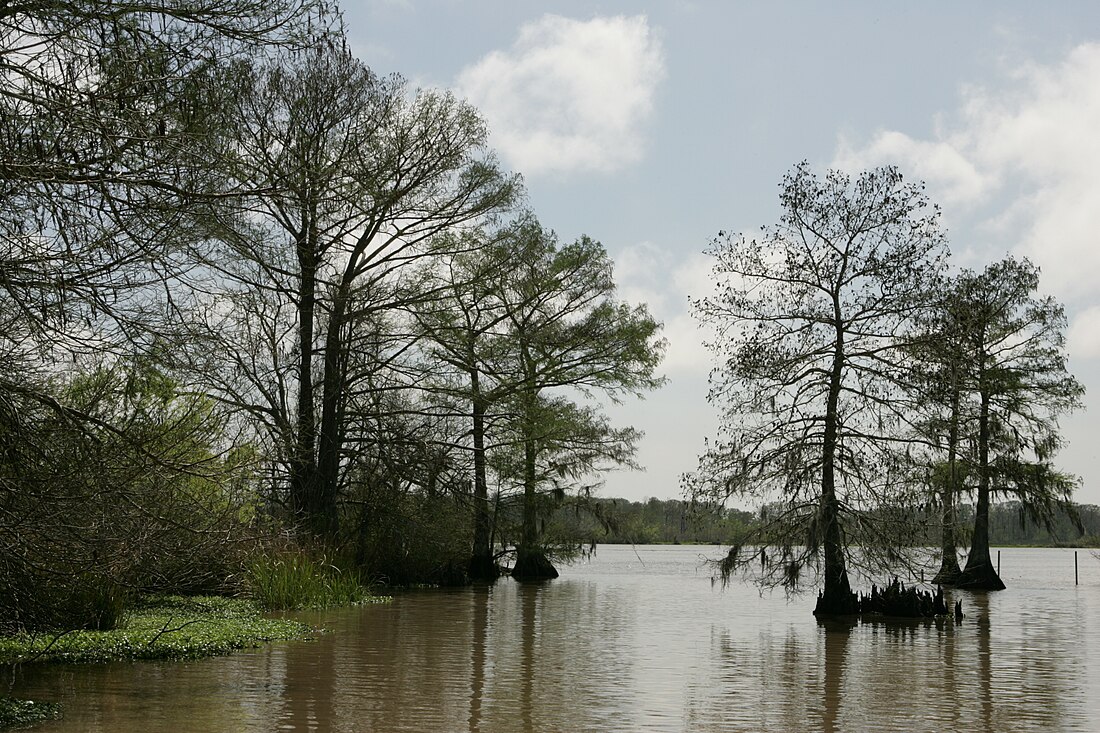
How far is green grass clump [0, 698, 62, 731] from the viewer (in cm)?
919

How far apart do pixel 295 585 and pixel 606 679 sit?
9.44 m

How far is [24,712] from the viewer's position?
31.0 ft

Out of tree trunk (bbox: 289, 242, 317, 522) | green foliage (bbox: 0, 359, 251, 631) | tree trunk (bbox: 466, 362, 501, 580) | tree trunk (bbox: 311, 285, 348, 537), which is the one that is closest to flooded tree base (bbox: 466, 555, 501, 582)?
tree trunk (bbox: 466, 362, 501, 580)

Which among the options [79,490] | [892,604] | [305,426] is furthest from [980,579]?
[79,490]

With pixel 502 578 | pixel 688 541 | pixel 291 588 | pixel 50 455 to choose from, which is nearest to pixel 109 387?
pixel 50 455

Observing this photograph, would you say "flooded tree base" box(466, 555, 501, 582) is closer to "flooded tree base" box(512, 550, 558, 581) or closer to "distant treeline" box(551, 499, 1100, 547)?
"flooded tree base" box(512, 550, 558, 581)

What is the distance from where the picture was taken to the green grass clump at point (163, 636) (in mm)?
12750

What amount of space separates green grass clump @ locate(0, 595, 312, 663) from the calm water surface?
1.30ft

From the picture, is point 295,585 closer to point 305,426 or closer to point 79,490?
point 305,426

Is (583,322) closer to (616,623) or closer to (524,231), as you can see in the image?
(524,231)

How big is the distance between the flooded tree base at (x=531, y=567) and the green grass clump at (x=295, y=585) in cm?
1615

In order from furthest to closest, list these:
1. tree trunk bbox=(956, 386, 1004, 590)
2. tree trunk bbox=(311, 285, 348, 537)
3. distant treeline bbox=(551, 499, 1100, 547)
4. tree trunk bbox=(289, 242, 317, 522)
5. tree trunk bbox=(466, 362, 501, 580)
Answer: tree trunk bbox=(956, 386, 1004, 590) < tree trunk bbox=(466, 362, 501, 580) < tree trunk bbox=(311, 285, 348, 537) < tree trunk bbox=(289, 242, 317, 522) < distant treeline bbox=(551, 499, 1100, 547)

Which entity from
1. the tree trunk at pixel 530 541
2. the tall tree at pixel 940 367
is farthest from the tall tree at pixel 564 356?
the tall tree at pixel 940 367

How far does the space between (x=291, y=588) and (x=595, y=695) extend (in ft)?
34.3
